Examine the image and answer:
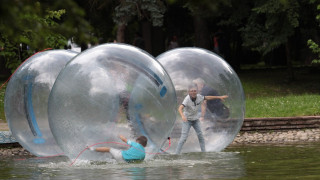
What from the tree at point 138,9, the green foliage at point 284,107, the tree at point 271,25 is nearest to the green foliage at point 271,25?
the tree at point 271,25

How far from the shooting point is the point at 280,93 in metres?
24.2

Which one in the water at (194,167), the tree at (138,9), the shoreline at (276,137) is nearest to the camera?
the water at (194,167)

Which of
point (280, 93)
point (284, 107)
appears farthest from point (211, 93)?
point (280, 93)

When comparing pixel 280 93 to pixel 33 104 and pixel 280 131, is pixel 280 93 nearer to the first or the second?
pixel 280 131

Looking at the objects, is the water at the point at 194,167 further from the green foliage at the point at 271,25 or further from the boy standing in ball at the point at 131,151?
the green foliage at the point at 271,25

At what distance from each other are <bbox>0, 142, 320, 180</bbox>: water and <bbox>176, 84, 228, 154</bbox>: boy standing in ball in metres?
0.32

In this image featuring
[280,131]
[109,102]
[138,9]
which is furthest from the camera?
[138,9]

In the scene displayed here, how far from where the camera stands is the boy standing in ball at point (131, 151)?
10.7m

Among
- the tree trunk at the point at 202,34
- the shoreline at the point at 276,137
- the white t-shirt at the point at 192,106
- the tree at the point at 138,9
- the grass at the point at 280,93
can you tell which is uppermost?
the tree at the point at 138,9

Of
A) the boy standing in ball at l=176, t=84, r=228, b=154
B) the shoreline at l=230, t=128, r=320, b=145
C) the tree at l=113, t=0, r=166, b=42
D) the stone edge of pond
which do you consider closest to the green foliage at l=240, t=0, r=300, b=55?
the tree at l=113, t=0, r=166, b=42

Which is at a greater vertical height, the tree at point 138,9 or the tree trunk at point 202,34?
the tree at point 138,9

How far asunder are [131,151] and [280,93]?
1404 cm

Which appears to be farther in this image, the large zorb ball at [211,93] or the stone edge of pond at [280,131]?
the stone edge of pond at [280,131]

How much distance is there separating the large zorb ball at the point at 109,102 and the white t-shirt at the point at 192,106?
5.74ft
